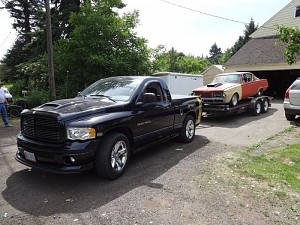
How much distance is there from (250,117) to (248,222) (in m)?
9.63

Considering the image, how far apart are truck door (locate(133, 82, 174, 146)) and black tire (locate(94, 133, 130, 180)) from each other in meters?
0.45

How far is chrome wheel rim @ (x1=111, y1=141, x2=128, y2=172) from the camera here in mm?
4902

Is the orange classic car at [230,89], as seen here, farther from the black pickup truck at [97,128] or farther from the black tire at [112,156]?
→ the black tire at [112,156]

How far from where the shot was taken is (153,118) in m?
5.98

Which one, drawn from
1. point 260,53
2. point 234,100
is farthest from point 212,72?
point 234,100

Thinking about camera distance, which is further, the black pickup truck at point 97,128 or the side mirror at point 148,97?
the side mirror at point 148,97

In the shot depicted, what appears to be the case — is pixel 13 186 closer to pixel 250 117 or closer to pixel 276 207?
pixel 276 207

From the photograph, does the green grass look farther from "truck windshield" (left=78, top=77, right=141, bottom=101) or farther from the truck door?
"truck windshield" (left=78, top=77, right=141, bottom=101)

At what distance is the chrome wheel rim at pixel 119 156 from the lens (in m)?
4.90

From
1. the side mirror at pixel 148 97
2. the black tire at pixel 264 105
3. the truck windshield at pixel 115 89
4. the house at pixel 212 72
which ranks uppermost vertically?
the house at pixel 212 72

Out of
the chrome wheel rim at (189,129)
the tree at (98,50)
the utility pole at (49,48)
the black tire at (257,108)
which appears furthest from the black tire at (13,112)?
the black tire at (257,108)

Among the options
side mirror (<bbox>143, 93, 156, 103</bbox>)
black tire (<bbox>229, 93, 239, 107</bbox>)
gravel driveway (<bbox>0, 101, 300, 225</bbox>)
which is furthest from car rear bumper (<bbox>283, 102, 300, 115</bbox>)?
side mirror (<bbox>143, 93, 156, 103</bbox>)

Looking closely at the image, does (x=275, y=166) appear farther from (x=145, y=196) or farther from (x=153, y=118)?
(x=145, y=196)

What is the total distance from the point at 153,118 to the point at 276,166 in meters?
2.74
